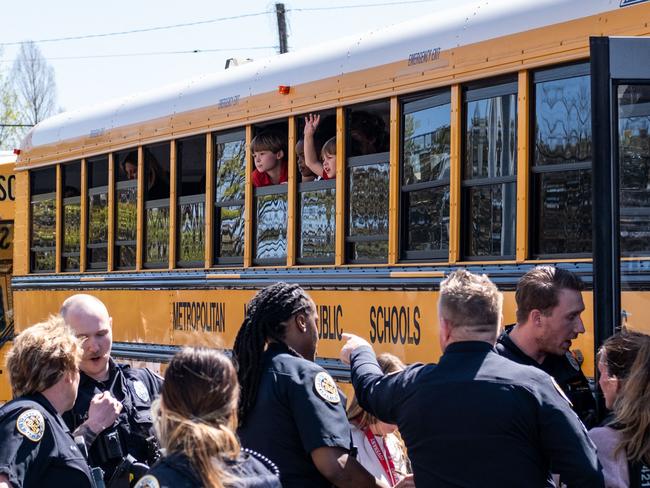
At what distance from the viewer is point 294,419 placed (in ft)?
11.6

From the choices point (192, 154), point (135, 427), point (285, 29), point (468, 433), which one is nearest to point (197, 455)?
point (468, 433)

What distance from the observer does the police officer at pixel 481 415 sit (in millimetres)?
3195

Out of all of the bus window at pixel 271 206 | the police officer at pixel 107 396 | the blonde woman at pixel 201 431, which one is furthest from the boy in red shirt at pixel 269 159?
the blonde woman at pixel 201 431

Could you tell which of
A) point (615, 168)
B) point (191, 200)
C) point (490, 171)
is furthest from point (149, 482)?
point (191, 200)

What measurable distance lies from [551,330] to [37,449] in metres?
1.70

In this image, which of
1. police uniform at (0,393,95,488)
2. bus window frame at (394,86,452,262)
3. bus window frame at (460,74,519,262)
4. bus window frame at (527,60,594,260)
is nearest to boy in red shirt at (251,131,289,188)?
bus window frame at (394,86,452,262)

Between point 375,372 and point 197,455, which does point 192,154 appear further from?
point 197,455

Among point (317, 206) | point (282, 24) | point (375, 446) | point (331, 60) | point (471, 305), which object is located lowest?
point (375, 446)

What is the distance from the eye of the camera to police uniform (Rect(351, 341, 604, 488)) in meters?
3.19

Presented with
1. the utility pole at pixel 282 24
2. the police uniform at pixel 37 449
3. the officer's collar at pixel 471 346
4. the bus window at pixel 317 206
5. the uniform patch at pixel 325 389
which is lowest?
the police uniform at pixel 37 449

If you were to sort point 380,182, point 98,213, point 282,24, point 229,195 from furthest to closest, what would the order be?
point 282,24, point 98,213, point 229,195, point 380,182

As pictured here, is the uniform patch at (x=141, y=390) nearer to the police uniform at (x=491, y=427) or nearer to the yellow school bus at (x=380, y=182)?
the police uniform at (x=491, y=427)

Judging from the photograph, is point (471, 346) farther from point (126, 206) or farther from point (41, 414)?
point (126, 206)

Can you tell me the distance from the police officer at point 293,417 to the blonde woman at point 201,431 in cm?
66
